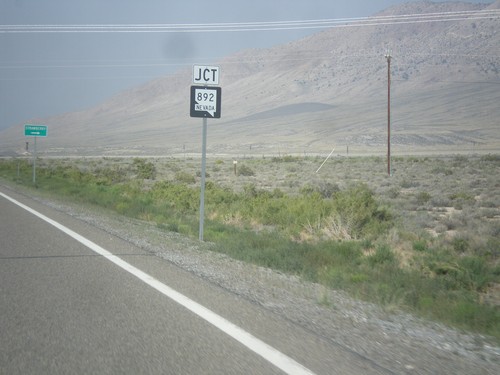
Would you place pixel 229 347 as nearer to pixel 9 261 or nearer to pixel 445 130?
pixel 9 261

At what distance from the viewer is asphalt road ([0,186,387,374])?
4.86 m

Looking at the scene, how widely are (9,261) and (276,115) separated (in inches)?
7575

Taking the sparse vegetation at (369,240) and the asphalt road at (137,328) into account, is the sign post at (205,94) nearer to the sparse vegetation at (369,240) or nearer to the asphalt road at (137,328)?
the sparse vegetation at (369,240)

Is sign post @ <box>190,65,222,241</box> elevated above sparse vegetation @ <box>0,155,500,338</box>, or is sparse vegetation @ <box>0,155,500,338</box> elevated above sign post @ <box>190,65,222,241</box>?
sign post @ <box>190,65,222,241</box>

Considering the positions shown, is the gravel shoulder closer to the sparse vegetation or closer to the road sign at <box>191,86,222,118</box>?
the sparse vegetation

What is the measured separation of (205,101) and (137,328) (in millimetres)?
7303

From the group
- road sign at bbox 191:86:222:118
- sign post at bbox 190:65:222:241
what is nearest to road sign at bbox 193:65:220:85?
sign post at bbox 190:65:222:241

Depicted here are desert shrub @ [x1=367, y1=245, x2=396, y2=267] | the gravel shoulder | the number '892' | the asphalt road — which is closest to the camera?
the asphalt road

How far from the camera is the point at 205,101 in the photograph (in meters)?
12.4

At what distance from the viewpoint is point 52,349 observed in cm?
518

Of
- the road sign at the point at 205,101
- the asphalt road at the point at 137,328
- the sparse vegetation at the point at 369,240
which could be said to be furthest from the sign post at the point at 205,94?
the asphalt road at the point at 137,328

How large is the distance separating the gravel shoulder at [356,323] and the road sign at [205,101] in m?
3.17

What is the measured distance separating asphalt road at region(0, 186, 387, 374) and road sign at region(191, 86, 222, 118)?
395cm

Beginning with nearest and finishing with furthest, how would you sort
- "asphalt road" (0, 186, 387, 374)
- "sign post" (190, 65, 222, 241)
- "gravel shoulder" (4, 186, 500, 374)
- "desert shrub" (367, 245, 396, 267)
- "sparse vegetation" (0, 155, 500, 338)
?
1. "asphalt road" (0, 186, 387, 374)
2. "gravel shoulder" (4, 186, 500, 374)
3. "sparse vegetation" (0, 155, 500, 338)
4. "desert shrub" (367, 245, 396, 267)
5. "sign post" (190, 65, 222, 241)
